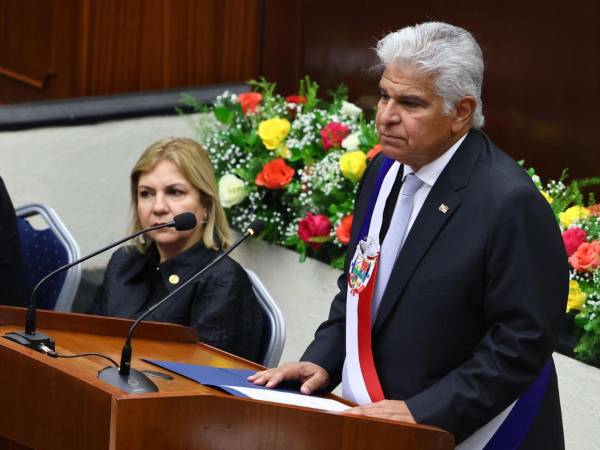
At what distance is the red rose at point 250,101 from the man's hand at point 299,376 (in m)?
2.91

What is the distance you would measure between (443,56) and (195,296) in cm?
136

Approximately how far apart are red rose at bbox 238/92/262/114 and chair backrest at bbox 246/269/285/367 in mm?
2034

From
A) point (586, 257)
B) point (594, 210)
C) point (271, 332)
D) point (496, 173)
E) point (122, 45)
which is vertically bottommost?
point (271, 332)

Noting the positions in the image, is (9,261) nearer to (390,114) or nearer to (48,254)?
(48,254)

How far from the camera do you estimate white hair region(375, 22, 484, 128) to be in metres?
2.74

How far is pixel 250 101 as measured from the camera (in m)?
5.79

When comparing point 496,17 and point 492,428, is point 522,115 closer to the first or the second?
point 496,17

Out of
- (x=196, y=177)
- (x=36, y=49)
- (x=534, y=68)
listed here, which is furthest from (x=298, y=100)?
(x=196, y=177)

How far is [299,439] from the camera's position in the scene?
2.49 m

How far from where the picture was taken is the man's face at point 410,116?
2760 millimetres

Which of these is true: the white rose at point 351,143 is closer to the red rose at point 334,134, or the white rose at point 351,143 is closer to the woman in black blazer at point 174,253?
the red rose at point 334,134

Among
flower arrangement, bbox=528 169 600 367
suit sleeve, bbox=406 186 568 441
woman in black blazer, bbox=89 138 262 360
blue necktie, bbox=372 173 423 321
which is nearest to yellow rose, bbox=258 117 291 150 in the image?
woman in black blazer, bbox=89 138 262 360

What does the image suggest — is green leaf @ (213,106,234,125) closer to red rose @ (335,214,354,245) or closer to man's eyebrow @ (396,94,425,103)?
red rose @ (335,214,354,245)

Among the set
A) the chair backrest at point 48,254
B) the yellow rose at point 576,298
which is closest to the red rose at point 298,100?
the chair backrest at point 48,254
